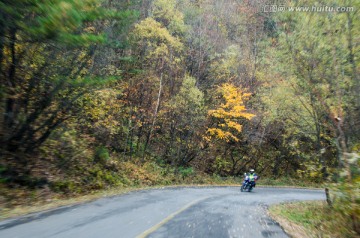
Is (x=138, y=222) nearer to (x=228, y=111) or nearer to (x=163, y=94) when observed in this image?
(x=163, y=94)

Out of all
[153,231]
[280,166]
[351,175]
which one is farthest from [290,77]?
[280,166]

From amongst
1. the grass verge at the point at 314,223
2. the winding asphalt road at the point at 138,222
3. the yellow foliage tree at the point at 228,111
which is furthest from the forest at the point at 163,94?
the winding asphalt road at the point at 138,222

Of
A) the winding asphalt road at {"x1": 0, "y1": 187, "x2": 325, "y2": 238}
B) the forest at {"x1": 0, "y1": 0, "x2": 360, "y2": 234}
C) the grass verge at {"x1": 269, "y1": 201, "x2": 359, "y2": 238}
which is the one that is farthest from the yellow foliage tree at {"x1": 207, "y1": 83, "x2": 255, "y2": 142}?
the winding asphalt road at {"x1": 0, "y1": 187, "x2": 325, "y2": 238}

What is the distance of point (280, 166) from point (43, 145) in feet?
91.8

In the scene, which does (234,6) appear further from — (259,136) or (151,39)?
(151,39)

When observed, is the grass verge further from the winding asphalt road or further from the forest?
the forest

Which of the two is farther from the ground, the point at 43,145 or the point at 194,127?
the point at 194,127

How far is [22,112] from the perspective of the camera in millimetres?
13078

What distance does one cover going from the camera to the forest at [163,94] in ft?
33.2

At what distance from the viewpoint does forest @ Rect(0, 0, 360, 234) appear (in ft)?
33.2

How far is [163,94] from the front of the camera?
26344 millimetres

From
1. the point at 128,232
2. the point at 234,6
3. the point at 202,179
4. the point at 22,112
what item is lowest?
the point at 128,232

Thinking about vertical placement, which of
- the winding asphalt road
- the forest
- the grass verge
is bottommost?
the winding asphalt road

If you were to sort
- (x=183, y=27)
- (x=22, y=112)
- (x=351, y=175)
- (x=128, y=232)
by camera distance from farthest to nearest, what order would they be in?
(x=183, y=27) → (x=22, y=112) → (x=351, y=175) → (x=128, y=232)
